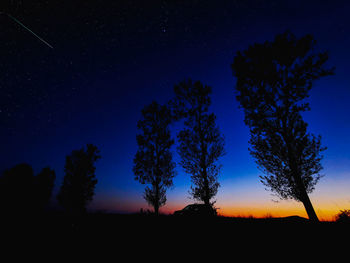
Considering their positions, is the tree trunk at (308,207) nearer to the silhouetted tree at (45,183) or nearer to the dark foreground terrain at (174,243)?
the dark foreground terrain at (174,243)

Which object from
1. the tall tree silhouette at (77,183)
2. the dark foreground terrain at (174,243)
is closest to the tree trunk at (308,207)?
the dark foreground terrain at (174,243)

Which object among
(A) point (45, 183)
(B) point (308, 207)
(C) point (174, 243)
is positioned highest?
(A) point (45, 183)

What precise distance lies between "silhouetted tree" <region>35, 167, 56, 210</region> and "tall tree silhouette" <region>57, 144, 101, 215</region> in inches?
300

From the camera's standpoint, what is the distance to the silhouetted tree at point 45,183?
32.6 m

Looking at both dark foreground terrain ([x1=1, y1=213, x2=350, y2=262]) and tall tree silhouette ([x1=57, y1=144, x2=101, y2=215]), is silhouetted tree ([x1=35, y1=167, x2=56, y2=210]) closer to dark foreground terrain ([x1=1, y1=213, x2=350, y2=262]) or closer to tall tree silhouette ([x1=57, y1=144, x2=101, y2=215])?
tall tree silhouette ([x1=57, y1=144, x2=101, y2=215])

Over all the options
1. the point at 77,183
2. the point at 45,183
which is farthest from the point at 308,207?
the point at 45,183

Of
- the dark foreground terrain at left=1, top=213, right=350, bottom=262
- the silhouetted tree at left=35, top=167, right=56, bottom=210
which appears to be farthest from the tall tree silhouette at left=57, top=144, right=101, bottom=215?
the dark foreground terrain at left=1, top=213, right=350, bottom=262

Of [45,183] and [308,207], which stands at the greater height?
[45,183]

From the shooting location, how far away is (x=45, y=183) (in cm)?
3403

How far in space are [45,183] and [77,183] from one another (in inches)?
486

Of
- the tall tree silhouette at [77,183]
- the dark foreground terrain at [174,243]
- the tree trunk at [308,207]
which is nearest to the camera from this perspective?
the dark foreground terrain at [174,243]

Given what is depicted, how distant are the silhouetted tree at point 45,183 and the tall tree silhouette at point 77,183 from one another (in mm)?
7628

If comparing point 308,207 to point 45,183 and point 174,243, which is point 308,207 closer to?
point 174,243

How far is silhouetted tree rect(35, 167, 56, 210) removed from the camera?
3256cm
